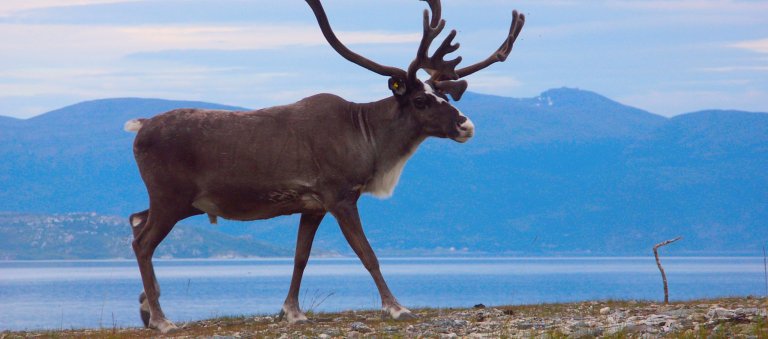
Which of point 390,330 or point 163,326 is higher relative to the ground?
point 390,330

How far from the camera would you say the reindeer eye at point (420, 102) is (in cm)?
1745

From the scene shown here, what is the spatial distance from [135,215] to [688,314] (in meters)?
8.08

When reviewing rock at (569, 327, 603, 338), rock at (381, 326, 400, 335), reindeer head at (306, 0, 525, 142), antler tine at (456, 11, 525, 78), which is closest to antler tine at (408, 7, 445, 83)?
reindeer head at (306, 0, 525, 142)

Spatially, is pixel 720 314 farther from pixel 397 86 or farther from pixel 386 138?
pixel 397 86

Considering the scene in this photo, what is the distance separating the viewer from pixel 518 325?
48.0 feet

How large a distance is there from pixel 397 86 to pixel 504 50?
2.39 meters

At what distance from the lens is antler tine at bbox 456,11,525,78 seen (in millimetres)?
18641

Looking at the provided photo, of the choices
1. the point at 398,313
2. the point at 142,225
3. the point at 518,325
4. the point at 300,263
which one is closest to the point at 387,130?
the point at 300,263

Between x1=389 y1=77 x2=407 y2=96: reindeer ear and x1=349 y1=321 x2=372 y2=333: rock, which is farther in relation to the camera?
x1=389 y1=77 x2=407 y2=96: reindeer ear

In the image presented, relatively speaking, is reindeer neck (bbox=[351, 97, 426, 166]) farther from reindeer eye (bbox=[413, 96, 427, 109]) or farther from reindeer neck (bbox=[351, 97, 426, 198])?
reindeer eye (bbox=[413, 96, 427, 109])

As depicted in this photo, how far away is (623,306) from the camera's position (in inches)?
736

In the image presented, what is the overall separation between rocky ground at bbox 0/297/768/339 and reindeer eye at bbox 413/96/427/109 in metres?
2.99

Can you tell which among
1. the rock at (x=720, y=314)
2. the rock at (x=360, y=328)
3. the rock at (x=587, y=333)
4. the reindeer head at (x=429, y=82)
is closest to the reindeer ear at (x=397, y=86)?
the reindeer head at (x=429, y=82)

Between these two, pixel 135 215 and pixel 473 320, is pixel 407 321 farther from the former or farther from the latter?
pixel 135 215
